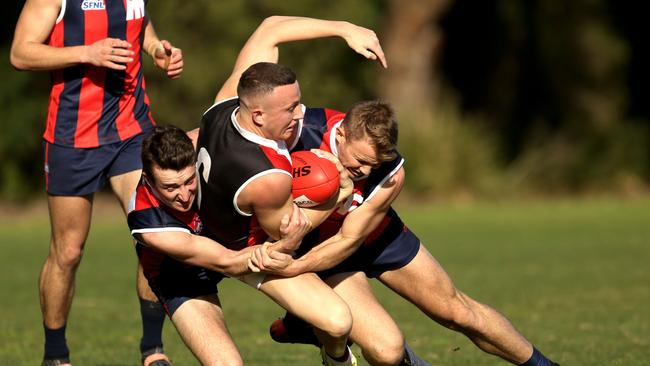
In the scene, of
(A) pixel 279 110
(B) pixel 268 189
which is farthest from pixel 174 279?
(A) pixel 279 110

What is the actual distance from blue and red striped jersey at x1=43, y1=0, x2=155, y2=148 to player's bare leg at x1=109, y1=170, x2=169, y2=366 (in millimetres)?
294

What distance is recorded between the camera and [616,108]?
1039 inches

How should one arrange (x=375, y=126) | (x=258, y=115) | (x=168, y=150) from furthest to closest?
(x=375, y=126) < (x=258, y=115) < (x=168, y=150)

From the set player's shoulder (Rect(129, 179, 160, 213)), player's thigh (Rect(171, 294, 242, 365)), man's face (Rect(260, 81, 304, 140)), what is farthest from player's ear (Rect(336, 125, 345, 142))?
player's thigh (Rect(171, 294, 242, 365))

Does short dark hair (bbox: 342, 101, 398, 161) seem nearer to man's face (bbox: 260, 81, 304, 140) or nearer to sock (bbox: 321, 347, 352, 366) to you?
man's face (bbox: 260, 81, 304, 140)

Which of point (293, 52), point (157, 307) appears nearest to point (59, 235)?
point (157, 307)

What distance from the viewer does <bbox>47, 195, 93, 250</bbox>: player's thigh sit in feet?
22.6

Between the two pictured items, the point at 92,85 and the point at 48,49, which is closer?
the point at 48,49

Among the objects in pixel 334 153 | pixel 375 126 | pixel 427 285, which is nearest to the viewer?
pixel 375 126

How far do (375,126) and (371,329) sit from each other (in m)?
1.17

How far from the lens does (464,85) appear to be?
3016cm

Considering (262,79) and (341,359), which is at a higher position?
(262,79)

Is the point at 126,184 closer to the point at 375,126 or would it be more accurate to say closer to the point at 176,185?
the point at 176,185

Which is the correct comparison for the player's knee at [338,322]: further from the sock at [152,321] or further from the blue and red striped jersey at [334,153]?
the sock at [152,321]
